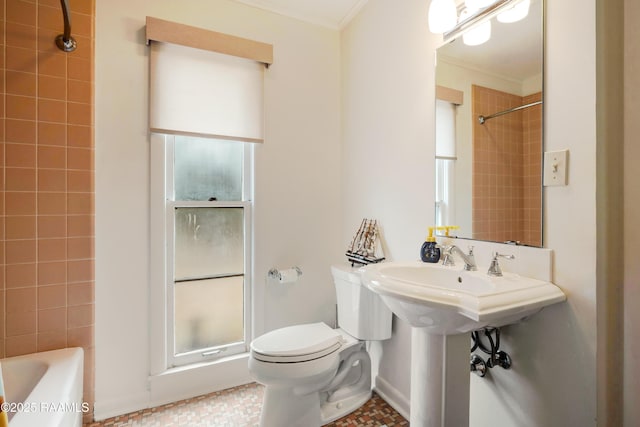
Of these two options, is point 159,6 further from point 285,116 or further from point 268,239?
point 268,239

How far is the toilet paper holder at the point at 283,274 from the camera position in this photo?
1934mm

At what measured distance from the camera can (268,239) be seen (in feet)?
6.48

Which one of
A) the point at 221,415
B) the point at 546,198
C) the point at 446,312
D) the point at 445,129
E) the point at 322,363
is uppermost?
the point at 445,129

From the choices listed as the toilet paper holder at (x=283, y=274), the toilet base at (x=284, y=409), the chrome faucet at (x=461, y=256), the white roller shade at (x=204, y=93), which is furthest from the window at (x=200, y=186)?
the chrome faucet at (x=461, y=256)

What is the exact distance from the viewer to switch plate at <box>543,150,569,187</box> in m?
0.97

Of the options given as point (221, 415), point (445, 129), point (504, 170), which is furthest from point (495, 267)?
point (221, 415)

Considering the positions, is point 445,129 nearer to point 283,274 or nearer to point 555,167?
point 555,167

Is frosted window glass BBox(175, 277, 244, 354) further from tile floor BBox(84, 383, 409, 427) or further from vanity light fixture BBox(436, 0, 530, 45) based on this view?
vanity light fixture BBox(436, 0, 530, 45)

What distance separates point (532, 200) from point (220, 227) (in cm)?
165

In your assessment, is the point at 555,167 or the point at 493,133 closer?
the point at 555,167

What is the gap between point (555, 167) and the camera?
99 cm

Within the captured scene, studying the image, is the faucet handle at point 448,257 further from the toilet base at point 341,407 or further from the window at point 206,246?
the window at point 206,246

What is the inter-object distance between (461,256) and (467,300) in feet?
1.36

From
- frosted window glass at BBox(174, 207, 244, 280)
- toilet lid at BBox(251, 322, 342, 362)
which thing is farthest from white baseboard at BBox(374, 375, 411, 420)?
frosted window glass at BBox(174, 207, 244, 280)
